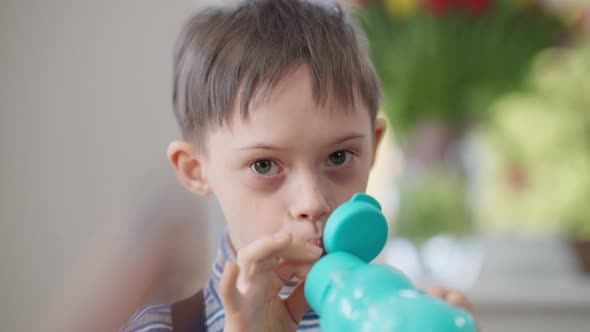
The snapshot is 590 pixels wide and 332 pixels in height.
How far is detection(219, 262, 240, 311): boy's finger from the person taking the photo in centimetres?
46

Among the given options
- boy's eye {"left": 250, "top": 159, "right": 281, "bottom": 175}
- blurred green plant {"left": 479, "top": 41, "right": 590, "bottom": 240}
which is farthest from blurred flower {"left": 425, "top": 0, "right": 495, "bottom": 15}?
boy's eye {"left": 250, "top": 159, "right": 281, "bottom": 175}

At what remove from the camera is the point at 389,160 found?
153cm

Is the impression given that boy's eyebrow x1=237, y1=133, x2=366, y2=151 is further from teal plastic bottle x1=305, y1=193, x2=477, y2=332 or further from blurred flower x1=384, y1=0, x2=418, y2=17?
blurred flower x1=384, y1=0, x2=418, y2=17

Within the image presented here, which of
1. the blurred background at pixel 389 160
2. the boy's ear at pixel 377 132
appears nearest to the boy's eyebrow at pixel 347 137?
the boy's ear at pixel 377 132

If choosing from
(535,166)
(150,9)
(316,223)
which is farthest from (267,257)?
(535,166)

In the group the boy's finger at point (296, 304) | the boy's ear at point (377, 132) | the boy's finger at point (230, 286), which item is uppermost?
the boy's ear at point (377, 132)

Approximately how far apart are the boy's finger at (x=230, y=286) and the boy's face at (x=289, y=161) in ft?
0.24

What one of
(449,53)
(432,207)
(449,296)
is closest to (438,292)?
(449,296)

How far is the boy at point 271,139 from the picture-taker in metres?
0.50

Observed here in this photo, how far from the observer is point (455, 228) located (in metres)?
1.42

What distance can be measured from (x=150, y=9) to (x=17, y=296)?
0.40 metres

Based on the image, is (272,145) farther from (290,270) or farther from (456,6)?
(456,6)

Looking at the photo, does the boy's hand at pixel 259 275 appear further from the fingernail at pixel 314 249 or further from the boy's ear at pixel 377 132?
the boy's ear at pixel 377 132

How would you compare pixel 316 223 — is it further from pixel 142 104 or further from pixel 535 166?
pixel 535 166
